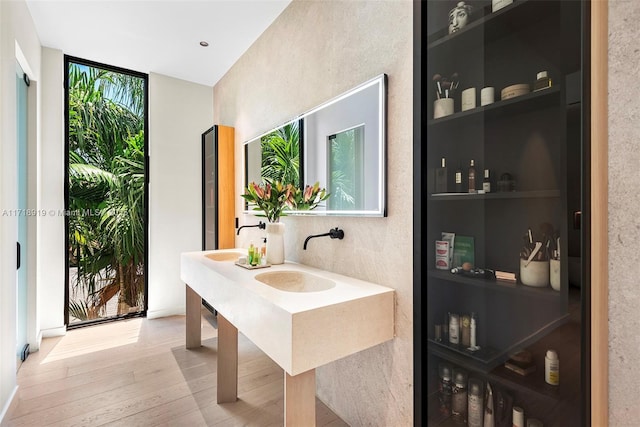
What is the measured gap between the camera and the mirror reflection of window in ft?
5.42

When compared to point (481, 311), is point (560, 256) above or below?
above

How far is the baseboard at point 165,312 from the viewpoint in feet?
11.1

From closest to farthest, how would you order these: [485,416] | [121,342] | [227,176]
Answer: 1. [485,416]
2. [121,342]
3. [227,176]

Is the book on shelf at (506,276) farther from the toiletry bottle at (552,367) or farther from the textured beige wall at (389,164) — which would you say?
the textured beige wall at (389,164)

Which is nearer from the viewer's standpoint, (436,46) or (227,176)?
(436,46)

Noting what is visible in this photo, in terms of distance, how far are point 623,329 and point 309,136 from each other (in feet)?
5.59

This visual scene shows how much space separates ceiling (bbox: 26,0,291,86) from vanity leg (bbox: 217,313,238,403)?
2199 mm

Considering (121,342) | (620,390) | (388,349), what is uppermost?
(620,390)

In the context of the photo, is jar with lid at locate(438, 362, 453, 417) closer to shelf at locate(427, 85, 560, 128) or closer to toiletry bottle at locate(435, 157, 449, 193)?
toiletry bottle at locate(435, 157, 449, 193)

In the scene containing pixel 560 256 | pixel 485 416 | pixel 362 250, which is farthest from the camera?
pixel 362 250

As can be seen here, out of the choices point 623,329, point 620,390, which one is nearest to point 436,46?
point 623,329

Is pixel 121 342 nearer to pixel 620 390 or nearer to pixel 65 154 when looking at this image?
pixel 65 154

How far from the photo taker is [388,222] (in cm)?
150

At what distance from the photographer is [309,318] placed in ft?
3.71
